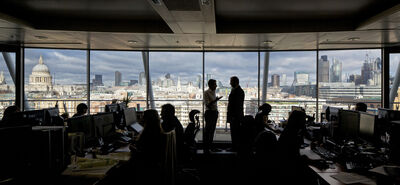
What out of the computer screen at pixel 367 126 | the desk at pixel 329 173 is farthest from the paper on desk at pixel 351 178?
the computer screen at pixel 367 126

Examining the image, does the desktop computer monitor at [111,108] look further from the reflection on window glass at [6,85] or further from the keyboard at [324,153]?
the reflection on window glass at [6,85]

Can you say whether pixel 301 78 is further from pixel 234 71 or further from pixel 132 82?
pixel 132 82

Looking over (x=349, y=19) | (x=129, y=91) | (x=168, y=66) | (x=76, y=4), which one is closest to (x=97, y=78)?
(x=129, y=91)

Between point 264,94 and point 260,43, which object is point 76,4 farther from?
point 264,94

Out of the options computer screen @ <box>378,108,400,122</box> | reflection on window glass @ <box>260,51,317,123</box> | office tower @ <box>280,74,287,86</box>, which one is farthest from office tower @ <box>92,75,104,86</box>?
computer screen @ <box>378,108,400,122</box>

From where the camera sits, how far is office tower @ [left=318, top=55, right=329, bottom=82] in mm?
6398

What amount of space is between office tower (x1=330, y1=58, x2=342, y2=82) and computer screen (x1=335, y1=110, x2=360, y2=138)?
416 cm

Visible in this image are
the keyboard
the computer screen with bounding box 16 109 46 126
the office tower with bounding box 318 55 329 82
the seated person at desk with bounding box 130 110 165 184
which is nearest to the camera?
the seated person at desk with bounding box 130 110 165 184

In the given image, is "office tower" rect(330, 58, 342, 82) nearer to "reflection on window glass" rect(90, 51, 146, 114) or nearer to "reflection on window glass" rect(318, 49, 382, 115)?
"reflection on window glass" rect(318, 49, 382, 115)

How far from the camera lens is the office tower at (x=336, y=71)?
641cm

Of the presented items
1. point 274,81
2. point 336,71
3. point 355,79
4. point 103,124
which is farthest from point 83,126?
point 355,79

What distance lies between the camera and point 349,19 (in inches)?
169

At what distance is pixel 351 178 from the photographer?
1.83 metres

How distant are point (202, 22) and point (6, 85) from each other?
605 cm
